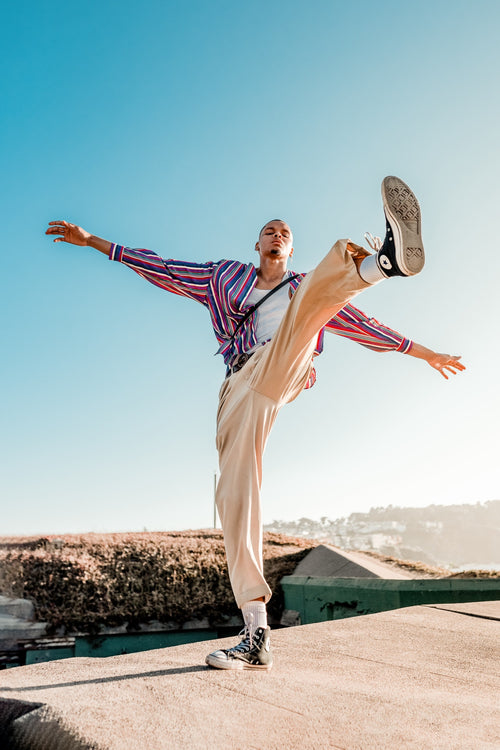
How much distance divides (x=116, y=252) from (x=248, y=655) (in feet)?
A: 6.76

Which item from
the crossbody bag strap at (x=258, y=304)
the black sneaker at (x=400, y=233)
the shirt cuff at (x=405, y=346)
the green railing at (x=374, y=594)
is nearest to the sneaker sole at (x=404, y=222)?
the black sneaker at (x=400, y=233)

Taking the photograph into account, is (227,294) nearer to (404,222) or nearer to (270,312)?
(270,312)

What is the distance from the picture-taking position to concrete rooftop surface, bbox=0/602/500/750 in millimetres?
1361

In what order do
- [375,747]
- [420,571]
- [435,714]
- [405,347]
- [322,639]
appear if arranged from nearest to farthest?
[375,747] → [435,714] → [322,639] → [405,347] → [420,571]

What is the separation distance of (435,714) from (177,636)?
4.39m

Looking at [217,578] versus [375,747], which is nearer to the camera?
[375,747]

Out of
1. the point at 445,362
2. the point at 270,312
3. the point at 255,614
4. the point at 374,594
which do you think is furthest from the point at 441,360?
the point at 374,594

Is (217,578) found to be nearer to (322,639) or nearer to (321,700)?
(322,639)

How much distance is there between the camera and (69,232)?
3006 millimetres

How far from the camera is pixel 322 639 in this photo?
9.37ft

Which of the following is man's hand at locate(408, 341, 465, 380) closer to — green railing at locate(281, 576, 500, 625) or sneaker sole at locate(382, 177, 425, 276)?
sneaker sole at locate(382, 177, 425, 276)

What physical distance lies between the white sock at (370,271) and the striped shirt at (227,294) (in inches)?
28.2

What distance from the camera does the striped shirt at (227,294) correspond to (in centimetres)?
287

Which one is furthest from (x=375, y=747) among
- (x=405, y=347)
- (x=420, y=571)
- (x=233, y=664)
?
(x=420, y=571)
